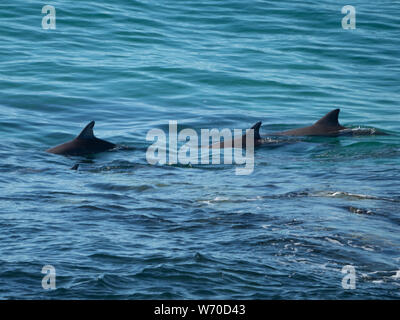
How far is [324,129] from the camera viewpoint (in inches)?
706

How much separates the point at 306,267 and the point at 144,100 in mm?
13634

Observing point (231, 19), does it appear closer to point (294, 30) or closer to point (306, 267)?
point (294, 30)

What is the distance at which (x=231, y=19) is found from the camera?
3067cm

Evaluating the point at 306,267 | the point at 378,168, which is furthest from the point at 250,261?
the point at 378,168

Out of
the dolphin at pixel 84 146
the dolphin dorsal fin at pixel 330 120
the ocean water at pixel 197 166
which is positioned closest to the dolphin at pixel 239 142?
the ocean water at pixel 197 166

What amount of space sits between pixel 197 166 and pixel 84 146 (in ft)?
8.25

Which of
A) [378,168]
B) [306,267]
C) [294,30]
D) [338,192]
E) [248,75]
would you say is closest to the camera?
[306,267]

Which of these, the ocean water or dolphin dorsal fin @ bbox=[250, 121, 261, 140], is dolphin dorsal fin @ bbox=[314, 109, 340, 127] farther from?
dolphin dorsal fin @ bbox=[250, 121, 261, 140]

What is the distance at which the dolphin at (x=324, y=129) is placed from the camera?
1773 centimetres

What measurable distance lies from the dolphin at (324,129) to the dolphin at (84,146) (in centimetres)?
448

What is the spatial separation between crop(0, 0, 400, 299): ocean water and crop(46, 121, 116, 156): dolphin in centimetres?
29

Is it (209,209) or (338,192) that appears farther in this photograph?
(338,192)
